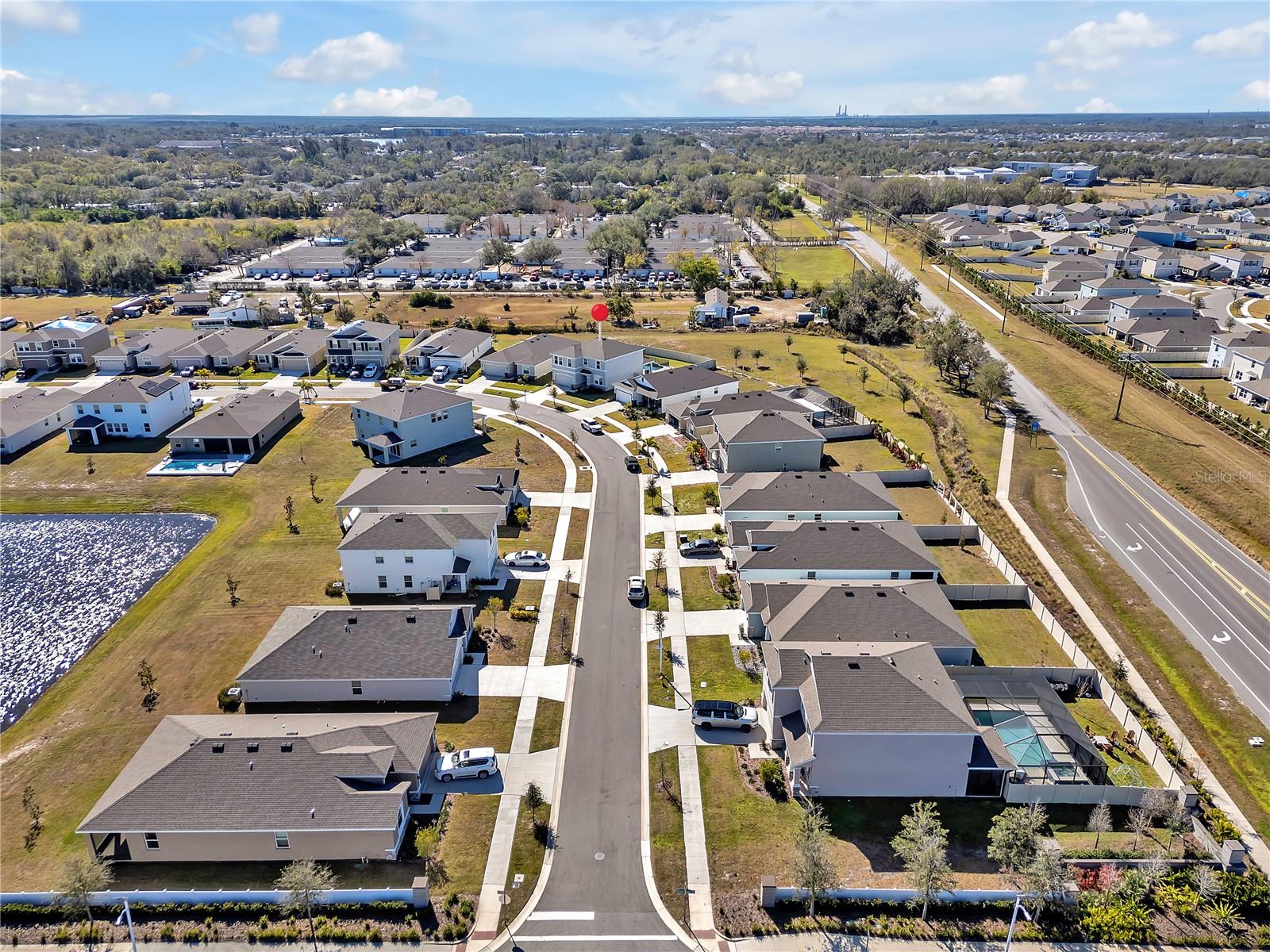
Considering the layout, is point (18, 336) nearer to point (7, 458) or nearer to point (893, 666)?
point (7, 458)

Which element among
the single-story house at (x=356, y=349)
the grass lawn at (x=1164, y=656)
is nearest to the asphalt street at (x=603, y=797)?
the grass lawn at (x=1164, y=656)

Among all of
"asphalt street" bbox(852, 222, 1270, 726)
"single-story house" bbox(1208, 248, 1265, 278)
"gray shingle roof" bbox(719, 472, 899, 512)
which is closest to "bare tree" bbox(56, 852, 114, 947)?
"gray shingle roof" bbox(719, 472, 899, 512)

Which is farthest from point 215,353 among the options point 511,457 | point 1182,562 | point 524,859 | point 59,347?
point 1182,562

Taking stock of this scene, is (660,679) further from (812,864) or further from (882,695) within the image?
(812,864)

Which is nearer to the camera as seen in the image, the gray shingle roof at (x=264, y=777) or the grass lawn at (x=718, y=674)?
the gray shingle roof at (x=264, y=777)

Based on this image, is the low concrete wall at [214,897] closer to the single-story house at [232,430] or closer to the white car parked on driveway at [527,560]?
the white car parked on driveway at [527,560]

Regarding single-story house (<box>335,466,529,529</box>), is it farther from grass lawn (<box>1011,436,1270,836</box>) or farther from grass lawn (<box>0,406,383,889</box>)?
grass lawn (<box>1011,436,1270,836</box>)
